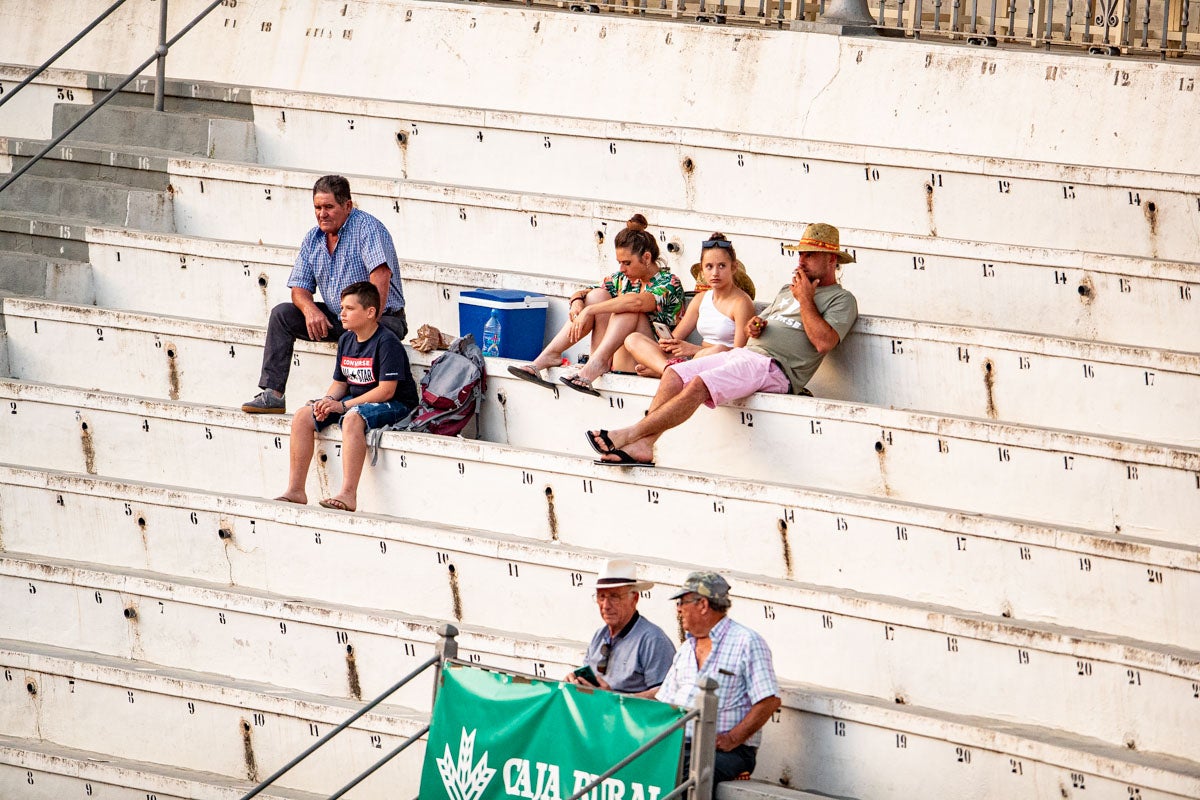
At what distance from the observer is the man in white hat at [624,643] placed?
6.69 meters

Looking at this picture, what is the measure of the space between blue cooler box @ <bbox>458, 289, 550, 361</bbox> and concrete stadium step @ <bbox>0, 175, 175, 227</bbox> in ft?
7.31

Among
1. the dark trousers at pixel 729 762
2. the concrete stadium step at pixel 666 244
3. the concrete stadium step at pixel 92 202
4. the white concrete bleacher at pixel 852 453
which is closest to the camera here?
the dark trousers at pixel 729 762

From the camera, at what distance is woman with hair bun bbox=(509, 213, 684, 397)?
26.7 feet

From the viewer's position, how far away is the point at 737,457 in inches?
307

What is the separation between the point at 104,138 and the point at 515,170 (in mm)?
2554

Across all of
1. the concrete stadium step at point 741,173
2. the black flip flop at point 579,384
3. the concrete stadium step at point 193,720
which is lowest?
the concrete stadium step at point 193,720

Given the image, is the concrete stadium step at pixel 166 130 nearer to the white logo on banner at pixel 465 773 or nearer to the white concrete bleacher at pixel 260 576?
the white concrete bleacher at pixel 260 576

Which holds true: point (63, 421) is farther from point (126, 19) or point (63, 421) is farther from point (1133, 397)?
point (1133, 397)

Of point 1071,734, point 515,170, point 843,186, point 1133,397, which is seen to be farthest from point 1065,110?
point 1071,734

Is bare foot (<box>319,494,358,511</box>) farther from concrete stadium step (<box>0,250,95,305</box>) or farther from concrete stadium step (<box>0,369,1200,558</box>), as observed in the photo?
concrete stadium step (<box>0,250,95,305</box>)

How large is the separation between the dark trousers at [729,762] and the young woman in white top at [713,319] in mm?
2105

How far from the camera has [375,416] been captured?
8195 mm

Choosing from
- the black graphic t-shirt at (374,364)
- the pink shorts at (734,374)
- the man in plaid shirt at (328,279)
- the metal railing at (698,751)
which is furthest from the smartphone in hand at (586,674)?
the man in plaid shirt at (328,279)

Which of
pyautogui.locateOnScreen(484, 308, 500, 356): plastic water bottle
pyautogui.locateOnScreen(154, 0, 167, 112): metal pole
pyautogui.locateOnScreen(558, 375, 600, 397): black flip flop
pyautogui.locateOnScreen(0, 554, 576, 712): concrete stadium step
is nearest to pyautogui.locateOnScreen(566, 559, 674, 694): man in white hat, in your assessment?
pyautogui.locateOnScreen(0, 554, 576, 712): concrete stadium step
